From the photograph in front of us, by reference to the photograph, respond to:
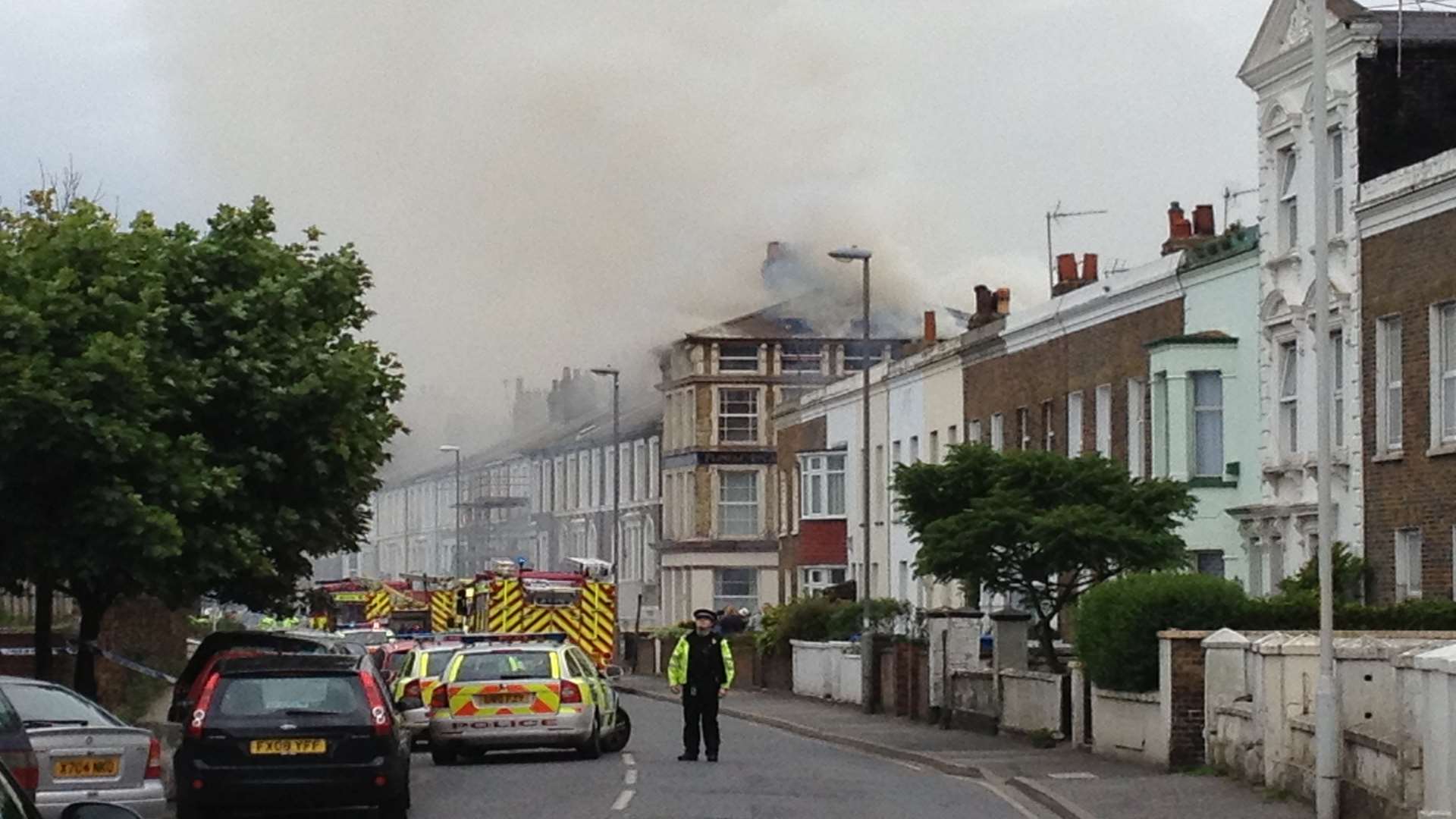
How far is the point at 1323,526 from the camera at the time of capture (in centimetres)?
2030

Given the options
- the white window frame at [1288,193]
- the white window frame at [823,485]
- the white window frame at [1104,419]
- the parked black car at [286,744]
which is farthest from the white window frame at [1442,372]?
the white window frame at [823,485]

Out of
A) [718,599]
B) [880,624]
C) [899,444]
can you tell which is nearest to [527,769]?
[880,624]

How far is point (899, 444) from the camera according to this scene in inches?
2365

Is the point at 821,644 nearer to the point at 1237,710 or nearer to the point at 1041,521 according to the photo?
the point at 1041,521

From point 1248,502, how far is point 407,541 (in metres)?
98.6

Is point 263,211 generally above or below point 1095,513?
above

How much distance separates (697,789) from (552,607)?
108 ft

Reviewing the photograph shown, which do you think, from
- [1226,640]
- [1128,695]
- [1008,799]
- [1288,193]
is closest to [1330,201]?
[1288,193]

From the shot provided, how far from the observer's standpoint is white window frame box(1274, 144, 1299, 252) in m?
36.9

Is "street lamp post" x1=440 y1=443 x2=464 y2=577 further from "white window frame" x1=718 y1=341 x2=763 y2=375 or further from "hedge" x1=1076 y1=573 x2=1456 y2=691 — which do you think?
"hedge" x1=1076 y1=573 x2=1456 y2=691

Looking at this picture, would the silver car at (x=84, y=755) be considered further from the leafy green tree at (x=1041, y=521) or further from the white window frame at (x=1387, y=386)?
A: the white window frame at (x=1387, y=386)

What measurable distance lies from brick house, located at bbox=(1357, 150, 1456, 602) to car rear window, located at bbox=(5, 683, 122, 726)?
18078mm

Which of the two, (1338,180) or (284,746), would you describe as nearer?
(284,746)

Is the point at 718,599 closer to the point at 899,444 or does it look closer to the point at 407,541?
the point at 899,444
